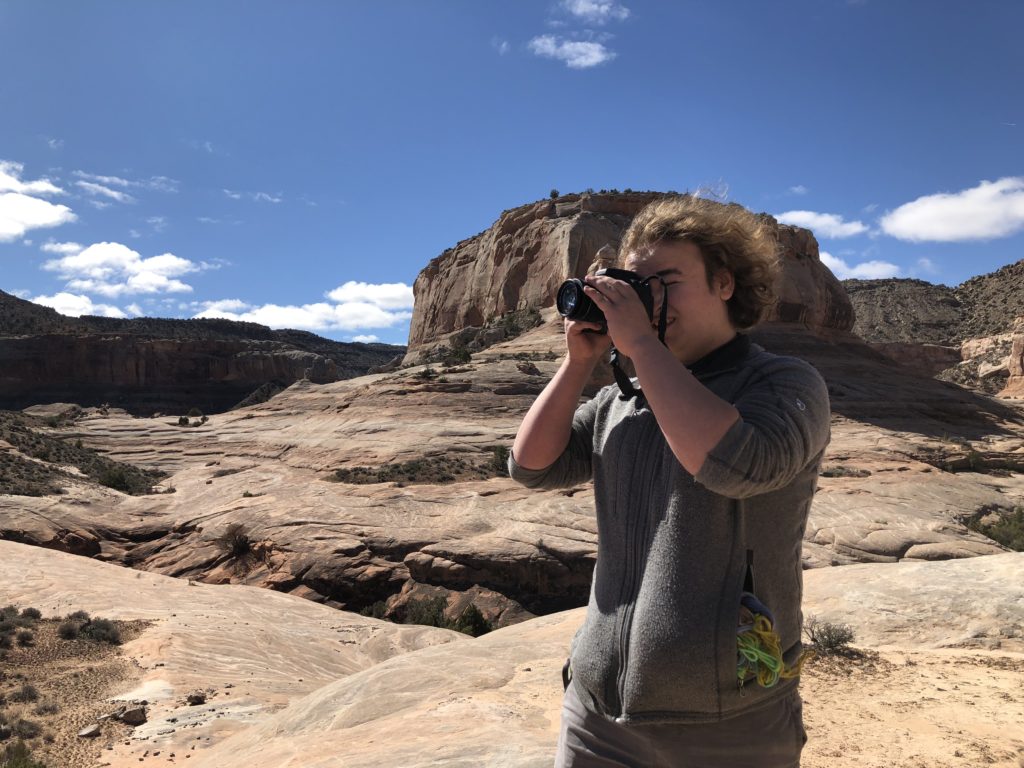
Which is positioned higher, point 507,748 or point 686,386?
point 686,386

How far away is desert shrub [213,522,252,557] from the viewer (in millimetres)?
18078

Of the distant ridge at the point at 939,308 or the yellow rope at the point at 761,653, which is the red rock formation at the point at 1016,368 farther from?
the yellow rope at the point at 761,653

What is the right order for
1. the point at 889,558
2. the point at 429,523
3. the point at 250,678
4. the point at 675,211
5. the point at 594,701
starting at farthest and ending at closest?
1. the point at 429,523
2. the point at 889,558
3. the point at 250,678
4. the point at 675,211
5. the point at 594,701

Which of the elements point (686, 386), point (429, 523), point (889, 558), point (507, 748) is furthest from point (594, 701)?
point (429, 523)

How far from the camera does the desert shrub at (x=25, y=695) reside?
8.30 m

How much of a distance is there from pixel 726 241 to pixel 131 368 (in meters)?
69.9

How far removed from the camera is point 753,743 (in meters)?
1.52

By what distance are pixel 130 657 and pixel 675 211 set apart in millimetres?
10782

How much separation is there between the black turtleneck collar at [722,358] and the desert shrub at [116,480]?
82.1 ft

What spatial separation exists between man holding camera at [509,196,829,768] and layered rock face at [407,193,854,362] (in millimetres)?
36400

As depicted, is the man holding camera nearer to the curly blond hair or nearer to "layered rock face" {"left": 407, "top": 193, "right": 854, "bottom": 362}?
the curly blond hair

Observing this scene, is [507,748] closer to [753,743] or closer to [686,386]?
[753,743]

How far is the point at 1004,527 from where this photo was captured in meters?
16.8

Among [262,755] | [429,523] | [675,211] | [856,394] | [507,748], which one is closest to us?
[675,211]
